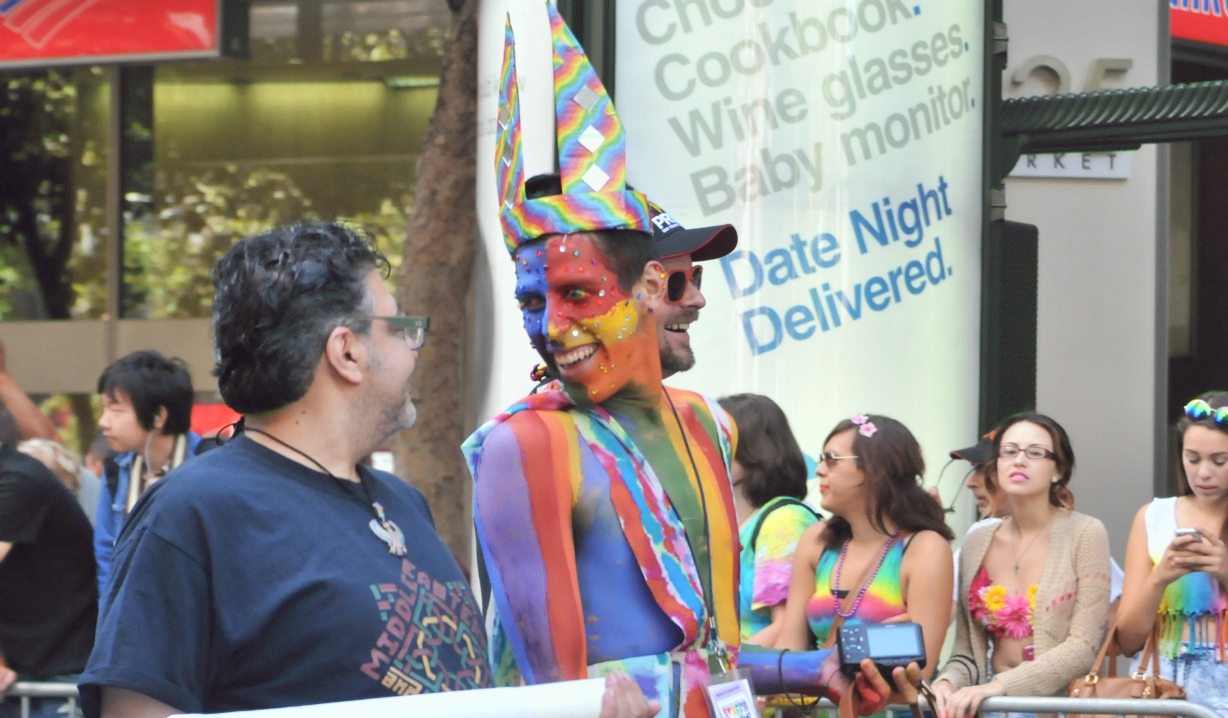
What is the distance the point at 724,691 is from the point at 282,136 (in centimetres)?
808

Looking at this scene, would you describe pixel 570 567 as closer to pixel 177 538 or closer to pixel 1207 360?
pixel 177 538

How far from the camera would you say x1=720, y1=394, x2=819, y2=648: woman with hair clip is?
4.77 meters

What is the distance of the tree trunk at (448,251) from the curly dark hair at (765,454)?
2.13 meters

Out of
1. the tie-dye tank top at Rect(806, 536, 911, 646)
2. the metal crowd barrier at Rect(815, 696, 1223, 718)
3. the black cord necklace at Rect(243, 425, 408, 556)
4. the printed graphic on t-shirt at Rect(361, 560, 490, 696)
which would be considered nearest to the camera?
the printed graphic on t-shirt at Rect(361, 560, 490, 696)

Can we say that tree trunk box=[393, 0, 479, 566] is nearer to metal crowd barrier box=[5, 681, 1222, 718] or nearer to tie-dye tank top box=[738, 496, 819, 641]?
tie-dye tank top box=[738, 496, 819, 641]

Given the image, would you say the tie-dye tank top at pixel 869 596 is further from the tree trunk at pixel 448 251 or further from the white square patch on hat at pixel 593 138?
the tree trunk at pixel 448 251

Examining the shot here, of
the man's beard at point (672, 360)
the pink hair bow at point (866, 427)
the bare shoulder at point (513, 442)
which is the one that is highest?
the man's beard at point (672, 360)

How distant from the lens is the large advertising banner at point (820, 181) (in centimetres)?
632

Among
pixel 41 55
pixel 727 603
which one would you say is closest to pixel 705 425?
pixel 727 603

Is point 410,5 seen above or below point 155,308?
above

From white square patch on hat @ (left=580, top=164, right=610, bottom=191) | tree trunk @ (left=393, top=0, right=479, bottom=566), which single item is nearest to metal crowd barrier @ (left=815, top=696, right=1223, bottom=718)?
white square patch on hat @ (left=580, top=164, right=610, bottom=191)

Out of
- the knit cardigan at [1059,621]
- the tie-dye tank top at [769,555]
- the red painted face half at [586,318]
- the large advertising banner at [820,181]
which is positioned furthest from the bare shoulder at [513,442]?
the large advertising banner at [820,181]

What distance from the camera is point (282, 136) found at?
404 inches

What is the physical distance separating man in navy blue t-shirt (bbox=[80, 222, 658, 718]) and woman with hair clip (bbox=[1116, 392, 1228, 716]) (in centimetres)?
254
